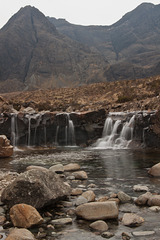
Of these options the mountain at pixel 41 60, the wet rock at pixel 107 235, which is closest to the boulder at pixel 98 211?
the wet rock at pixel 107 235

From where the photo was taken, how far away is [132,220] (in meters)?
7.06

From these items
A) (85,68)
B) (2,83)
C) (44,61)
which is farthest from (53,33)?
(2,83)

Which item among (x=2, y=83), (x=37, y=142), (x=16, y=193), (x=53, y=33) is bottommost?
(x=37, y=142)

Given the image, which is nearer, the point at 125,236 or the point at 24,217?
the point at 125,236

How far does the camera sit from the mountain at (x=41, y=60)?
11100 centimetres

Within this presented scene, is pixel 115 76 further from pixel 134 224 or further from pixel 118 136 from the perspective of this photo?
pixel 134 224

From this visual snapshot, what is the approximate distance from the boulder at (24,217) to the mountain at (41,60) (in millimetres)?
100198

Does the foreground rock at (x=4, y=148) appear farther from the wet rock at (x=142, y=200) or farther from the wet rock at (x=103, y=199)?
the wet rock at (x=142, y=200)

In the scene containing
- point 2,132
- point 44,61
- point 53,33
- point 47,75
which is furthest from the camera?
point 53,33

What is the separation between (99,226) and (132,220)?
3.09 feet

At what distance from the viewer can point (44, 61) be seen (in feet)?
407

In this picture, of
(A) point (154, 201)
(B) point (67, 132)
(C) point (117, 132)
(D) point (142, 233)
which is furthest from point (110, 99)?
(D) point (142, 233)

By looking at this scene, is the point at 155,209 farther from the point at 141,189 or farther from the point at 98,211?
the point at 141,189

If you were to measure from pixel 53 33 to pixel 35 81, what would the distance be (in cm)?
5112
